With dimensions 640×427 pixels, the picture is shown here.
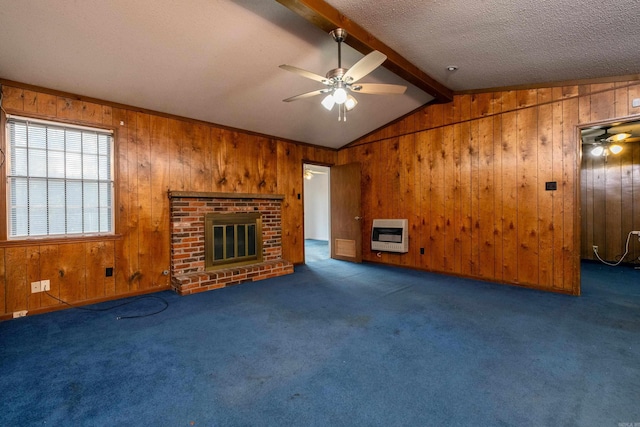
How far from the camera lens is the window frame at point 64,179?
288 centimetres

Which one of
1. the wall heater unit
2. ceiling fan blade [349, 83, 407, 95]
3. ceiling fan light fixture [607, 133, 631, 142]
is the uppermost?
ceiling fan light fixture [607, 133, 631, 142]

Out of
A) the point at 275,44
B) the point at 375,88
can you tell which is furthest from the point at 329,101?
the point at 275,44

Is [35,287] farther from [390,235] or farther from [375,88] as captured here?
[390,235]

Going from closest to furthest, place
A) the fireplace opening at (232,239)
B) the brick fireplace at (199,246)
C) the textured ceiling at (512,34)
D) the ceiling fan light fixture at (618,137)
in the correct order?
the textured ceiling at (512,34) → the brick fireplace at (199,246) → the fireplace opening at (232,239) → the ceiling fan light fixture at (618,137)

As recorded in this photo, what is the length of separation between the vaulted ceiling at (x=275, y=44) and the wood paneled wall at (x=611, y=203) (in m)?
2.99

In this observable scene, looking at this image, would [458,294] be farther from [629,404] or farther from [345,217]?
[345,217]

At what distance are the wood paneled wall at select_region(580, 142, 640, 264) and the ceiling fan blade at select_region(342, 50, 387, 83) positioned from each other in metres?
5.73

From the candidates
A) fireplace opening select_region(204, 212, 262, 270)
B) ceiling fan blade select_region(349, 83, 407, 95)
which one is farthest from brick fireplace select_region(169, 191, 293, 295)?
ceiling fan blade select_region(349, 83, 407, 95)

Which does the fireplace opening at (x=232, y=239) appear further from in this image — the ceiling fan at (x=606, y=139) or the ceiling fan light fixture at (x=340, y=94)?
the ceiling fan at (x=606, y=139)

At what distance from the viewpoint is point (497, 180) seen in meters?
4.03

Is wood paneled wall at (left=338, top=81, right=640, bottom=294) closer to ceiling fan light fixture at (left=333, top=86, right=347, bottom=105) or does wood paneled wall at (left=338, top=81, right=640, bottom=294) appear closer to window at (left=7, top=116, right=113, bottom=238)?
ceiling fan light fixture at (left=333, top=86, right=347, bottom=105)

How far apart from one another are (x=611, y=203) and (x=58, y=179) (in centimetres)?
857

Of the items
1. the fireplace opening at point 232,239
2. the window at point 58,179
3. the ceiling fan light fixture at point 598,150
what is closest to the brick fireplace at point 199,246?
the fireplace opening at point 232,239

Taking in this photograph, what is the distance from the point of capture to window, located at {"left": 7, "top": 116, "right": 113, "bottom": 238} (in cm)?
298
